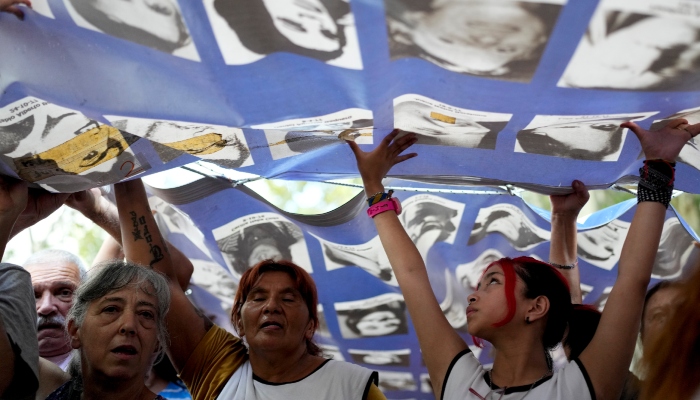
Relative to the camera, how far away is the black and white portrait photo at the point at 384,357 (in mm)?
3139

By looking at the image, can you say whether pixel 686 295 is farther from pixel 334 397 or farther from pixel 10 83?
pixel 10 83

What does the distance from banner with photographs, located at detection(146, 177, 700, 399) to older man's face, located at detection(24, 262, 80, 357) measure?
0.48 metres

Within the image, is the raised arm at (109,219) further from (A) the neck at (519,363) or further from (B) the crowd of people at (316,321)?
(A) the neck at (519,363)

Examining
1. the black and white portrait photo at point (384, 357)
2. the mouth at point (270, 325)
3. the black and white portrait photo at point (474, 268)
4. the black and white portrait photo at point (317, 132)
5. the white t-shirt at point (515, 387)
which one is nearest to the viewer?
the white t-shirt at point (515, 387)

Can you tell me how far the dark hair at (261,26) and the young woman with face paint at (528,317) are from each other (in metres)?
0.58

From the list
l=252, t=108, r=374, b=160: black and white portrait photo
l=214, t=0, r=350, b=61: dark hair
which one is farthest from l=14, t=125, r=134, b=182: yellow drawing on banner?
l=214, t=0, r=350, b=61: dark hair

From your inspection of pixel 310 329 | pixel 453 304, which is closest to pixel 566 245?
pixel 453 304

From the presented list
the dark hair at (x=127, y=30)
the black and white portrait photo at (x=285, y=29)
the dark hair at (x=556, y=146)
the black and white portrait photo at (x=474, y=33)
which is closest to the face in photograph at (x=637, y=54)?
the black and white portrait photo at (x=474, y=33)

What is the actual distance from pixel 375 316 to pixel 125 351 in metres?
1.09

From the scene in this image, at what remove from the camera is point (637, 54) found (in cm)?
177

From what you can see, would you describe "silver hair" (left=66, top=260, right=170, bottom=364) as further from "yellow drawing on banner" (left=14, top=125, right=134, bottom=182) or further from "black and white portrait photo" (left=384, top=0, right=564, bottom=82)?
"black and white portrait photo" (left=384, top=0, right=564, bottom=82)

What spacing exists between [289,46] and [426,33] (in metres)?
0.33

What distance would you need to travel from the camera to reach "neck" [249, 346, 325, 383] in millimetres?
2496

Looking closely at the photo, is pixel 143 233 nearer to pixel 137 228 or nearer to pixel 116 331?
pixel 137 228
